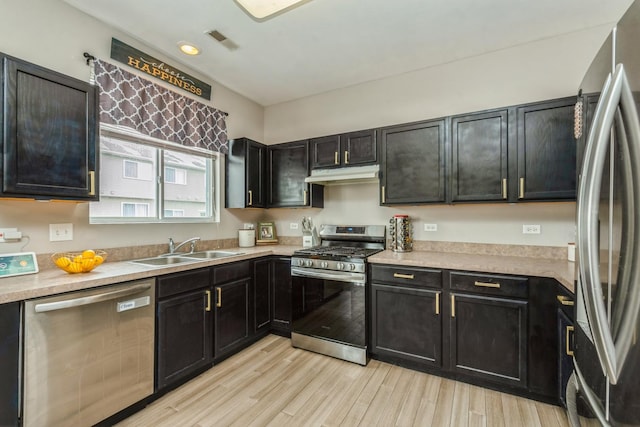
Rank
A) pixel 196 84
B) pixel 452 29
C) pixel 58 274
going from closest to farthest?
pixel 58 274 < pixel 452 29 < pixel 196 84

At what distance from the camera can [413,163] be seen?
2.65 metres

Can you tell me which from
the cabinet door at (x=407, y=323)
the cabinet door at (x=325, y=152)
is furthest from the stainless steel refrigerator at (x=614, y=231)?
the cabinet door at (x=325, y=152)

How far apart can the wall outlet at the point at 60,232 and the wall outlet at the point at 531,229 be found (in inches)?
143

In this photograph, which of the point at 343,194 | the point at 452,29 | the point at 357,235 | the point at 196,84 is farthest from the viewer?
the point at 343,194

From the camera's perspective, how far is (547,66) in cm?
243

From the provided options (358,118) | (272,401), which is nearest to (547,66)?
(358,118)

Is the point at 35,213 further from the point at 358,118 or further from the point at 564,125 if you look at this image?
the point at 564,125

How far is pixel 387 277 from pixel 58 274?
91.3 inches

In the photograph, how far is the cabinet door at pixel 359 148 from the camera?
112 inches

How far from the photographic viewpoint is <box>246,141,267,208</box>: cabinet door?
3.24 meters

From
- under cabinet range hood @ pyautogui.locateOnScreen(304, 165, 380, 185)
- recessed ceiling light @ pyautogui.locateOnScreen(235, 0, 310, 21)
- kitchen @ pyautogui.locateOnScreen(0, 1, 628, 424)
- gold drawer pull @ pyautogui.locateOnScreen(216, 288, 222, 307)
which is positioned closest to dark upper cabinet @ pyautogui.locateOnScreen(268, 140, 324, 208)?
under cabinet range hood @ pyautogui.locateOnScreen(304, 165, 380, 185)

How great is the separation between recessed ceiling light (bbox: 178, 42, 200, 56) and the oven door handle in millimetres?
2234

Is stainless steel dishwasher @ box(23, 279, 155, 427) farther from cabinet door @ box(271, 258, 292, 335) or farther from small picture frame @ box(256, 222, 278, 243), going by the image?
small picture frame @ box(256, 222, 278, 243)

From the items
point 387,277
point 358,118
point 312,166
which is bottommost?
point 387,277
